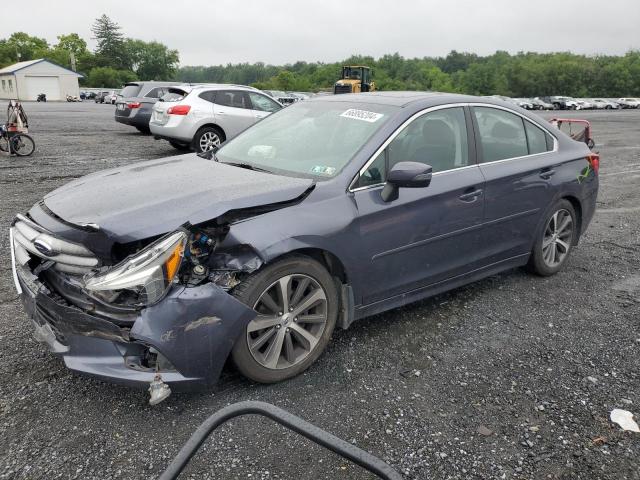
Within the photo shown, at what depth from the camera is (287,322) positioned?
123 inches

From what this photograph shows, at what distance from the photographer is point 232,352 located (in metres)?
2.93

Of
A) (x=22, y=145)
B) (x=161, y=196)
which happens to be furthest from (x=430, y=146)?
(x=22, y=145)

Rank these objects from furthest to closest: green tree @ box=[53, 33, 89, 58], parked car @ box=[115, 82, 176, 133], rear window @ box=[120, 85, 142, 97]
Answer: green tree @ box=[53, 33, 89, 58], rear window @ box=[120, 85, 142, 97], parked car @ box=[115, 82, 176, 133]

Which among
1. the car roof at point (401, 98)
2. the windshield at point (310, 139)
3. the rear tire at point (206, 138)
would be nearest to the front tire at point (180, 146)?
the rear tire at point (206, 138)

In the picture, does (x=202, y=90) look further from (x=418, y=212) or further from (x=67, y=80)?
(x=67, y=80)

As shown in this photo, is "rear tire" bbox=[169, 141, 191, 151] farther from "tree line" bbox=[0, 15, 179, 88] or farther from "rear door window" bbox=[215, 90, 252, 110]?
"tree line" bbox=[0, 15, 179, 88]

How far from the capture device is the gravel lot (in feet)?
8.41

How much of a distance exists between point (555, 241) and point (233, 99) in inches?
356

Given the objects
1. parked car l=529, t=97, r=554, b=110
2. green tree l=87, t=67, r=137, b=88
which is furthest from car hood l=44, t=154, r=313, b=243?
green tree l=87, t=67, r=137, b=88

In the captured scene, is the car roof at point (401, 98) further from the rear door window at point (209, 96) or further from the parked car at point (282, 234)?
the rear door window at point (209, 96)

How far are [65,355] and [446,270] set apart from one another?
8.26 ft

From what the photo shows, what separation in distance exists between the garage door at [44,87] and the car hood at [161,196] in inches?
2903

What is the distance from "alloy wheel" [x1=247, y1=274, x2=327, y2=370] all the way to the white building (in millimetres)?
73516

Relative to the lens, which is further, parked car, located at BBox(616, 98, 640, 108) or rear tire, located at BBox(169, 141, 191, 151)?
parked car, located at BBox(616, 98, 640, 108)
